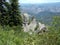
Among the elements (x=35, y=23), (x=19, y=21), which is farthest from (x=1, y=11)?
(x=35, y=23)

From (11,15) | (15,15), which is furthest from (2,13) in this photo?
(15,15)

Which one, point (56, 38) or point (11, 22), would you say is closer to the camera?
point (56, 38)

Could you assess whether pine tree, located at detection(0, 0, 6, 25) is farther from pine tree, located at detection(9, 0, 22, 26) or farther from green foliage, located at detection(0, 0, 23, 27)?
pine tree, located at detection(9, 0, 22, 26)

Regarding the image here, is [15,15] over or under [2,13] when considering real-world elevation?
under

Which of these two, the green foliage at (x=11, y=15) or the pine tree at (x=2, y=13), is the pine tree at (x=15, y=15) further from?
the pine tree at (x=2, y=13)

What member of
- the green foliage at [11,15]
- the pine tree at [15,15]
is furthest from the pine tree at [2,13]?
the pine tree at [15,15]

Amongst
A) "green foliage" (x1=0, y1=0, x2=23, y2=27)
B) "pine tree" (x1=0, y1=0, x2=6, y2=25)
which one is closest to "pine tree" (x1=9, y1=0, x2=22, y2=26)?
"green foliage" (x1=0, y1=0, x2=23, y2=27)

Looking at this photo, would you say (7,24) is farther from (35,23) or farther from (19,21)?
(35,23)

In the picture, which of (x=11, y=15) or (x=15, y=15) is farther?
(x=11, y=15)

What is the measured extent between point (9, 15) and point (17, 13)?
1.33m

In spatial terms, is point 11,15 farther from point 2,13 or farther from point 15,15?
point 2,13

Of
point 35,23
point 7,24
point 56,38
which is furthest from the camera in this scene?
point 35,23

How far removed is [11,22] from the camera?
3834cm

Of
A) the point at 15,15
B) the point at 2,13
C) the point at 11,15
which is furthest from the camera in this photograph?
the point at 2,13
